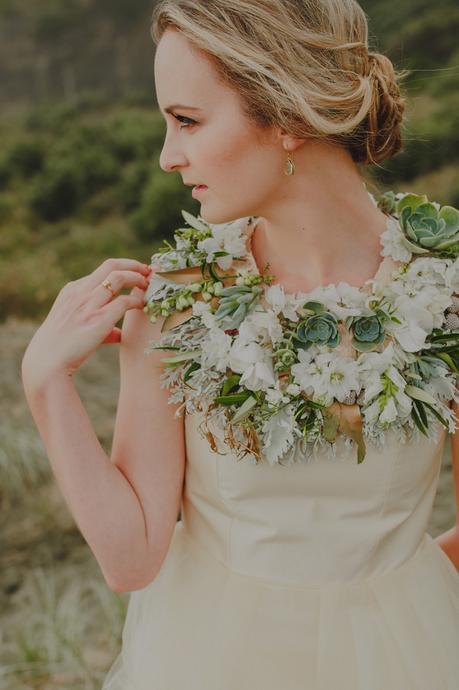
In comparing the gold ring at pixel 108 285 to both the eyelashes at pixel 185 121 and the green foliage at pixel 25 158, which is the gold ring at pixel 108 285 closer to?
the eyelashes at pixel 185 121

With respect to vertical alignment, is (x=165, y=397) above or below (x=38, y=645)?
above

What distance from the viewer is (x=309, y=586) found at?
155 centimetres

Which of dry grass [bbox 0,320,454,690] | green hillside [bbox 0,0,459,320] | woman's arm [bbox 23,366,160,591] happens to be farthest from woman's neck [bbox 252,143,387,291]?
green hillside [bbox 0,0,459,320]

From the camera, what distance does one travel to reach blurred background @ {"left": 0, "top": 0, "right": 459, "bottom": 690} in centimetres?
307

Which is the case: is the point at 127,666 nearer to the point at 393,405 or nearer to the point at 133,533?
the point at 133,533

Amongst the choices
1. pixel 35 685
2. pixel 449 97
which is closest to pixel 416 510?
pixel 35 685

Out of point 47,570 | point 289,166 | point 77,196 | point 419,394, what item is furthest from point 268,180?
point 77,196

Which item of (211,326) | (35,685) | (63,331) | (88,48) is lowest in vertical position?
(35,685)

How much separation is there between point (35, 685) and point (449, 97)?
5731mm

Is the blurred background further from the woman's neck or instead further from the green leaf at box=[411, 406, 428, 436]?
the green leaf at box=[411, 406, 428, 436]

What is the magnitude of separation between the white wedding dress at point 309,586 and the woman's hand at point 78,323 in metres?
0.26

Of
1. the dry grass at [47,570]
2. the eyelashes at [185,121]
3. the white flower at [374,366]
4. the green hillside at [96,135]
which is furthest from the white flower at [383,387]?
the green hillside at [96,135]

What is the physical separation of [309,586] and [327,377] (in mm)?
420

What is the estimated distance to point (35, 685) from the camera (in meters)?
2.76
